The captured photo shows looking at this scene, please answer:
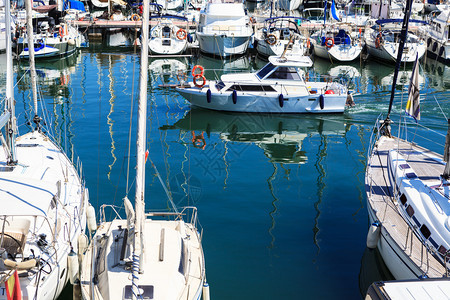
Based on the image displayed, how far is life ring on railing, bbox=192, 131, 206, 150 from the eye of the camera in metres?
24.6

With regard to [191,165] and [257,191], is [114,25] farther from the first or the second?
[257,191]

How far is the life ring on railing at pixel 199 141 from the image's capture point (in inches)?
968

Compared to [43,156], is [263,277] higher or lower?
lower

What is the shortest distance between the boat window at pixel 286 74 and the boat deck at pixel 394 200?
29.5ft

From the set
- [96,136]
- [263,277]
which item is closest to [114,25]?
[96,136]

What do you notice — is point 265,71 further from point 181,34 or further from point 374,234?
point 181,34

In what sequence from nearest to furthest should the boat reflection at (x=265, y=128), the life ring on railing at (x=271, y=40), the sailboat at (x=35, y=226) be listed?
the sailboat at (x=35, y=226), the boat reflection at (x=265, y=128), the life ring on railing at (x=271, y=40)

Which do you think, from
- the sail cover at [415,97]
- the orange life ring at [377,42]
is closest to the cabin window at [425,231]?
the sail cover at [415,97]

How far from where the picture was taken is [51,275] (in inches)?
475

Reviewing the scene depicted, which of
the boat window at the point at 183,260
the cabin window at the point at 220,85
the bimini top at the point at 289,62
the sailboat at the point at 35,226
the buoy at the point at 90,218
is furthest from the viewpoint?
the cabin window at the point at 220,85

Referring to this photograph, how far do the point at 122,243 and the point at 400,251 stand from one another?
6369mm

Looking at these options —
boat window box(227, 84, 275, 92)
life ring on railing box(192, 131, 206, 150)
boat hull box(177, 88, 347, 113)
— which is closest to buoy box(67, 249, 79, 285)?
life ring on railing box(192, 131, 206, 150)

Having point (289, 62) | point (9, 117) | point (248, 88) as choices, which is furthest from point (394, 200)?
point (248, 88)

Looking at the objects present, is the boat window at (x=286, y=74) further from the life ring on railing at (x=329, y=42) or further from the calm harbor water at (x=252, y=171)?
the life ring on railing at (x=329, y=42)
